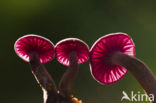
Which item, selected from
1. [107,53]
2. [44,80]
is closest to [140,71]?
[107,53]

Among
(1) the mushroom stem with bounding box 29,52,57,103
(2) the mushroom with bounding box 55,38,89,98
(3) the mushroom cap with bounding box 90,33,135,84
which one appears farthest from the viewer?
(3) the mushroom cap with bounding box 90,33,135,84

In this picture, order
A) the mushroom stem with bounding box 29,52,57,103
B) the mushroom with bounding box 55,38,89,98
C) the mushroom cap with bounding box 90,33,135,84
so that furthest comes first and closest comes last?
the mushroom cap with bounding box 90,33,135,84 → the mushroom with bounding box 55,38,89,98 → the mushroom stem with bounding box 29,52,57,103

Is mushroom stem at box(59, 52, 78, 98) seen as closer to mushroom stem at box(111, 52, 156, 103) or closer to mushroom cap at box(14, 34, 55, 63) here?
Result: mushroom cap at box(14, 34, 55, 63)

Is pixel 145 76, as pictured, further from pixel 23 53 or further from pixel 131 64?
pixel 23 53

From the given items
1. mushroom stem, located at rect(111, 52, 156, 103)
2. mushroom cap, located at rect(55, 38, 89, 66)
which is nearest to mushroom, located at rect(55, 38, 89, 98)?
mushroom cap, located at rect(55, 38, 89, 66)

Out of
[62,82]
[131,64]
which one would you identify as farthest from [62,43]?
[131,64]

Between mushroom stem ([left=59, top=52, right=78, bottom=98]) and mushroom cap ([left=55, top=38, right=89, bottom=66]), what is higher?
mushroom cap ([left=55, top=38, right=89, bottom=66])

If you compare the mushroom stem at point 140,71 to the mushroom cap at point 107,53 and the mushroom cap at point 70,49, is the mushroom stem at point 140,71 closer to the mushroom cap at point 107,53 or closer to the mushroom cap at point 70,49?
the mushroom cap at point 107,53
